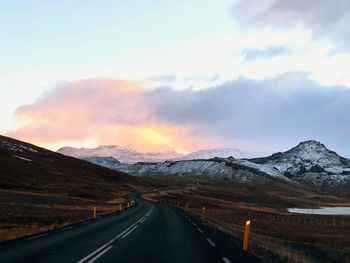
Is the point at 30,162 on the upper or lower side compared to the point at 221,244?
upper

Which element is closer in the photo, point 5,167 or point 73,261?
point 73,261

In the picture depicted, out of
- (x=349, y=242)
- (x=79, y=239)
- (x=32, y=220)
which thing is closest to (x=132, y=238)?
(x=79, y=239)

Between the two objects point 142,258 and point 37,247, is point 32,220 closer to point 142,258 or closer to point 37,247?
point 37,247

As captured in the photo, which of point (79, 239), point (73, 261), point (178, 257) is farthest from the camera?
point (79, 239)

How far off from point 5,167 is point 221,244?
137923mm

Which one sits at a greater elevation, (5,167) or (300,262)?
(5,167)

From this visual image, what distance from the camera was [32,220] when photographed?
126 ft

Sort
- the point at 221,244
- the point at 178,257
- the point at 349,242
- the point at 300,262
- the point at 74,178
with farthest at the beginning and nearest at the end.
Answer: the point at 74,178
the point at 349,242
the point at 221,244
the point at 300,262
the point at 178,257

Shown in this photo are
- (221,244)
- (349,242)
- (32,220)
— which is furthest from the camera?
(349,242)

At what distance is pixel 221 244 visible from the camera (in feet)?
73.1

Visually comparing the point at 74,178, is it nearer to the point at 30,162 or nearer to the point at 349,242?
the point at 30,162

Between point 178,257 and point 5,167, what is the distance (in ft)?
465

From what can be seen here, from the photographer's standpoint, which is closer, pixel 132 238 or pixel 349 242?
pixel 132 238

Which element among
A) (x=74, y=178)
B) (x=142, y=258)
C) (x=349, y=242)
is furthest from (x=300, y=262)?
(x=74, y=178)
